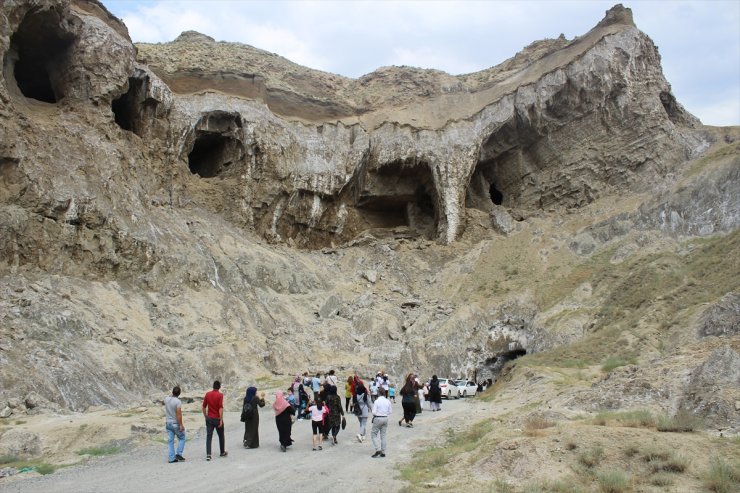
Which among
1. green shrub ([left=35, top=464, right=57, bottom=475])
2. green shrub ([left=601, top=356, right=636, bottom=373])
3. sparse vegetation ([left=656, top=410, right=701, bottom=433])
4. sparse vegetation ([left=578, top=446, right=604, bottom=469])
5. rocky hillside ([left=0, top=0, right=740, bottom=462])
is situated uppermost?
rocky hillside ([left=0, top=0, right=740, bottom=462])

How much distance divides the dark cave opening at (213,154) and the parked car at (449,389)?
2170 cm

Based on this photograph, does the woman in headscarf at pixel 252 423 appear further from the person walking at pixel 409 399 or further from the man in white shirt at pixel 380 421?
the person walking at pixel 409 399

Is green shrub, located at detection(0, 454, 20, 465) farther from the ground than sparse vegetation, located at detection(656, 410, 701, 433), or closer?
closer

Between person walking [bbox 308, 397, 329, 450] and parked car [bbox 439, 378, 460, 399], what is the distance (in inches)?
615

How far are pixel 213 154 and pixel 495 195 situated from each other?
2341cm

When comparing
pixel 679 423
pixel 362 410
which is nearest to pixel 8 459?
pixel 362 410

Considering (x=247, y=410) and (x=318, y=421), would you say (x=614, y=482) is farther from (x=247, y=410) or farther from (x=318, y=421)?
(x=247, y=410)

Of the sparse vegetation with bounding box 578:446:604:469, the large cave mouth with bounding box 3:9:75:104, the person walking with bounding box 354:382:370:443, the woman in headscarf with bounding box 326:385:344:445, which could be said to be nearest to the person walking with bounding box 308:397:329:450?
the woman in headscarf with bounding box 326:385:344:445

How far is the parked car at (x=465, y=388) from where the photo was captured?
29141mm

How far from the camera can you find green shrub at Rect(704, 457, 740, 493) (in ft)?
25.9

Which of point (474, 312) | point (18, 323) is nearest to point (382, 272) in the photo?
point (474, 312)

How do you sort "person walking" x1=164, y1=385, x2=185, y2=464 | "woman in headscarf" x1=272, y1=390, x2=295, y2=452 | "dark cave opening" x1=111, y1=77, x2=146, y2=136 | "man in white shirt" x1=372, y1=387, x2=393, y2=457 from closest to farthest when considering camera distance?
1. "person walking" x1=164, y1=385, x2=185, y2=464
2. "man in white shirt" x1=372, y1=387, x2=393, y2=457
3. "woman in headscarf" x1=272, y1=390, x2=295, y2=452
4. "dark cave opening" x1=111, y1=77, x2=146, y2=136

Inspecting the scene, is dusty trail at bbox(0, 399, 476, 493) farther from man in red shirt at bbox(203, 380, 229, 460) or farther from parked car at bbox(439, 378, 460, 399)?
parked car at bbox(439, 378, 460, 399)

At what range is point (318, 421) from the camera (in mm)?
12992
